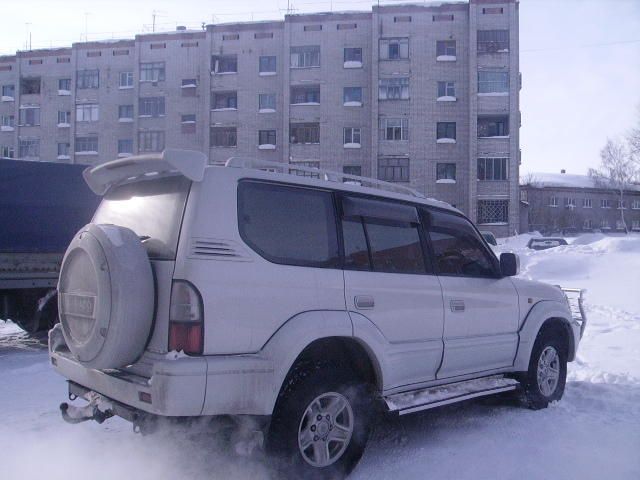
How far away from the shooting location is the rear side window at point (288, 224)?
361 centimetres

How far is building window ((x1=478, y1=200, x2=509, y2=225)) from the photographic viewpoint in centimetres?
4097

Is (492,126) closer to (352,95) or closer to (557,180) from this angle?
(352,95)

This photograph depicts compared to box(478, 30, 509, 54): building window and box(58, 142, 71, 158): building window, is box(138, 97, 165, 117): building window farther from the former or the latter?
box(478, 30, 509, 54): building window

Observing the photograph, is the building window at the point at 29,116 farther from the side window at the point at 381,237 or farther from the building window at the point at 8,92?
the side window at the point at 381,237

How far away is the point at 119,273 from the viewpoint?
333 cm

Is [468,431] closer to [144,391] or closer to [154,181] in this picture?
[144,391]

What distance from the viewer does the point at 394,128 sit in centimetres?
4269

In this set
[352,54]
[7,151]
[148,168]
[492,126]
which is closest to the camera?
[148,168]

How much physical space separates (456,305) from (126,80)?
48.7m

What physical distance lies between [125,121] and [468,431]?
156ft

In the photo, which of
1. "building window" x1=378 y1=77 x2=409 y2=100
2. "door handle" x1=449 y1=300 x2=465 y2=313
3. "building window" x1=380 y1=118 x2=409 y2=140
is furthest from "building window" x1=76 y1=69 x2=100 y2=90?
"door handle" x1=449 y1=300 x2=465 y2=313

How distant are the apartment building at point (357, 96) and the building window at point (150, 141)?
3.1 inches

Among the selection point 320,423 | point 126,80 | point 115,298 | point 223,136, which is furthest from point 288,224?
point 126,80

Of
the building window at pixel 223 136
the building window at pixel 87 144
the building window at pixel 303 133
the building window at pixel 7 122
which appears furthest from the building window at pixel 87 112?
the building window at pixel 303 133
